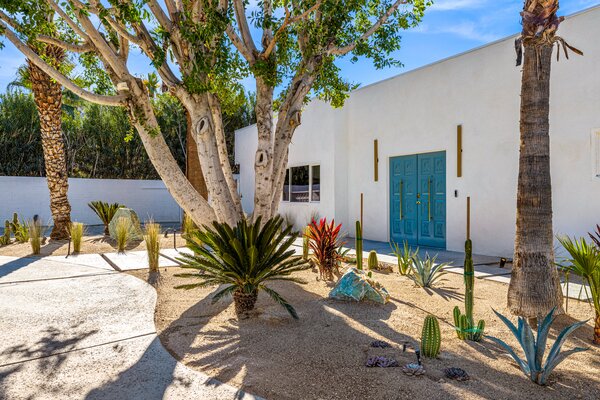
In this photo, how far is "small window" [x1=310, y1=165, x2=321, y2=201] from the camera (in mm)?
12883

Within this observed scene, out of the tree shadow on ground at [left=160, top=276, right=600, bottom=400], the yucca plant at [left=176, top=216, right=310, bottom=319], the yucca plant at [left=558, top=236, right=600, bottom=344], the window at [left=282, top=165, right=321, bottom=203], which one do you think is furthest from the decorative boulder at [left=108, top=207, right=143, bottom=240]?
the yucca plant at [left=558, top=236, right=600, bottom=344]

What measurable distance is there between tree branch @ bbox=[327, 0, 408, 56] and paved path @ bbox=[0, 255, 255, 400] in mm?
4362

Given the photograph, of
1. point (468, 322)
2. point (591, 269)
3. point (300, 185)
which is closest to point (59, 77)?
point (468, 322)

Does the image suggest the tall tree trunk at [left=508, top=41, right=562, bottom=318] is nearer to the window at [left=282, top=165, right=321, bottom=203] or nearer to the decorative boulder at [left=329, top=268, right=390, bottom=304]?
the decorative boulder at [left=329, top=268, right=390, bottom=304]

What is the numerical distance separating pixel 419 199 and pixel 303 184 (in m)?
4.58

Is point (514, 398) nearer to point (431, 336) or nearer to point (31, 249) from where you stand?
point (431, 336)

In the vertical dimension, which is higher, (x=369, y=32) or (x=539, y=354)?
(x=369, y=32)

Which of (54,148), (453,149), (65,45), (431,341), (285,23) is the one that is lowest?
(431,341)

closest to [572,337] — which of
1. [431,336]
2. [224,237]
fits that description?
[431,336]

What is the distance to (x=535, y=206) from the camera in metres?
3.96

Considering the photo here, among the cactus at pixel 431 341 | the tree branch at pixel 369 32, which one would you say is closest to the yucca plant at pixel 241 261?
the cactus at pixel 431 341

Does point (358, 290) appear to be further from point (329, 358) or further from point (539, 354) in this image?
point (539, 354)

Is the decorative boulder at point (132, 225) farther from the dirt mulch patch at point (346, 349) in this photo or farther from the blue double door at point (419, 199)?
the blue double door at point (419, 199)

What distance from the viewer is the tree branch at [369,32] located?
21.1 feet
